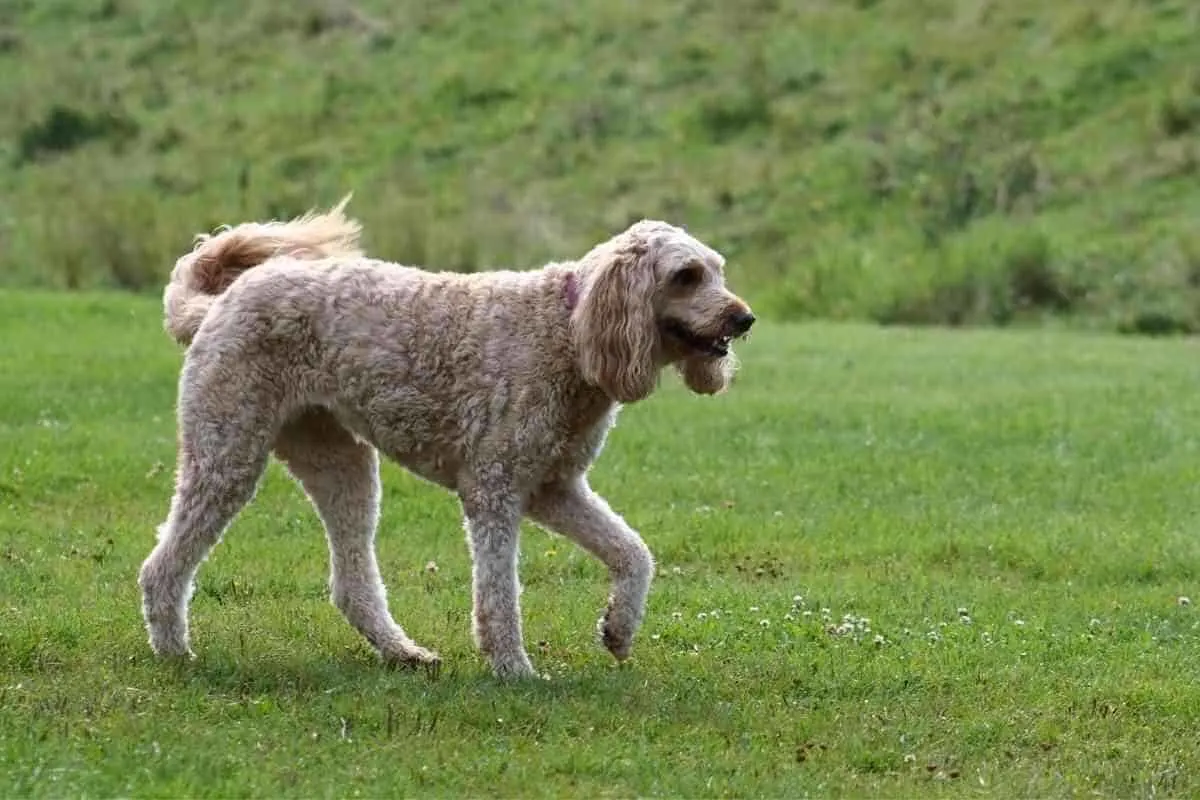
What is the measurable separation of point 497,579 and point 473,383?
886 millimetres

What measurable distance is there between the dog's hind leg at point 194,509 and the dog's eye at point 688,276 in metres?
2.01

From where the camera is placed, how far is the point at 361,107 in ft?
118

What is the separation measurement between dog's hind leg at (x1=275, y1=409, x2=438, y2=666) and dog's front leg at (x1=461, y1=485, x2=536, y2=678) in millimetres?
665

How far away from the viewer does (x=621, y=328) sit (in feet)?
28.1

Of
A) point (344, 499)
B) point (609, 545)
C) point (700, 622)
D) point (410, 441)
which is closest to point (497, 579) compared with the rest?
point (609, 545)

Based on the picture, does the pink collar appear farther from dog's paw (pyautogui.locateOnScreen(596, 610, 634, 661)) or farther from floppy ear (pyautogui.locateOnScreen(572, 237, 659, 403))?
dog's paw (pyautogui.locateOnScreen(596, 610, 634, 661))

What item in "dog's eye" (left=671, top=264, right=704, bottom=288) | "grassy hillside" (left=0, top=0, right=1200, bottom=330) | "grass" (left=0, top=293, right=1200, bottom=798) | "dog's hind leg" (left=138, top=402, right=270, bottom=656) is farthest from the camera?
"grassy hillside" (left=0, top=0, right=1200, bottom=330)

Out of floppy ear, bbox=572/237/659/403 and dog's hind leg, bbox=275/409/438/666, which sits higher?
floppy ear, bbox=572/237/659/403

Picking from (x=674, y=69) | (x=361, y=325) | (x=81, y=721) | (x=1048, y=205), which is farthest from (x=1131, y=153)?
(x=81, y=721)

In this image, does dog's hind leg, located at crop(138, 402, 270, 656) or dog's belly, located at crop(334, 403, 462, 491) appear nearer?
dog's hind leg, located at crop(138, 402, 270, 656)

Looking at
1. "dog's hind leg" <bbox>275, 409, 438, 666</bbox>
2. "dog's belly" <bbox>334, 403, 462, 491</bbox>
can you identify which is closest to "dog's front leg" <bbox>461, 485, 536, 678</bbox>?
"dog's belly" <bbox>334, 403, 462, 491</bbox>

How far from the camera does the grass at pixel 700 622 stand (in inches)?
294

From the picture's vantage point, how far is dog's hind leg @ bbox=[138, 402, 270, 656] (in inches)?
346

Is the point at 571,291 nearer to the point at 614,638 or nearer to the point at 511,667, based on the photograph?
the point at 614,638
